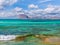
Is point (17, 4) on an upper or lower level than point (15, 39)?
upper

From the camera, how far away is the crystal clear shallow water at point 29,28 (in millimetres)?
2006

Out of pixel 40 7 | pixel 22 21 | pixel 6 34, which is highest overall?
pixel 40 7

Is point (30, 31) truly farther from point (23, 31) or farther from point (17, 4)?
point (17, 4)

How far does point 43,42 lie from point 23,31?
294 millimetres

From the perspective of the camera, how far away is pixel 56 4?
2037 mm

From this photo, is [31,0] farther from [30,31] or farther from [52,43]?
[52,43]

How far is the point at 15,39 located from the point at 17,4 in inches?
17.8

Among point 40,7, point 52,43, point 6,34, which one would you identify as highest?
point 40,7

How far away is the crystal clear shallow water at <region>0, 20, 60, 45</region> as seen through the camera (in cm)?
201

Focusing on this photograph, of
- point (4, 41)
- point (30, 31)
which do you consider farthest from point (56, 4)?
point (4, 41)

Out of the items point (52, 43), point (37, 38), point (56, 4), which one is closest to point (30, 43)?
point (37, 38)

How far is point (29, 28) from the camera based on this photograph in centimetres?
203

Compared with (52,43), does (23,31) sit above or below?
above

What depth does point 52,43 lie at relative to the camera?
2.00 m
